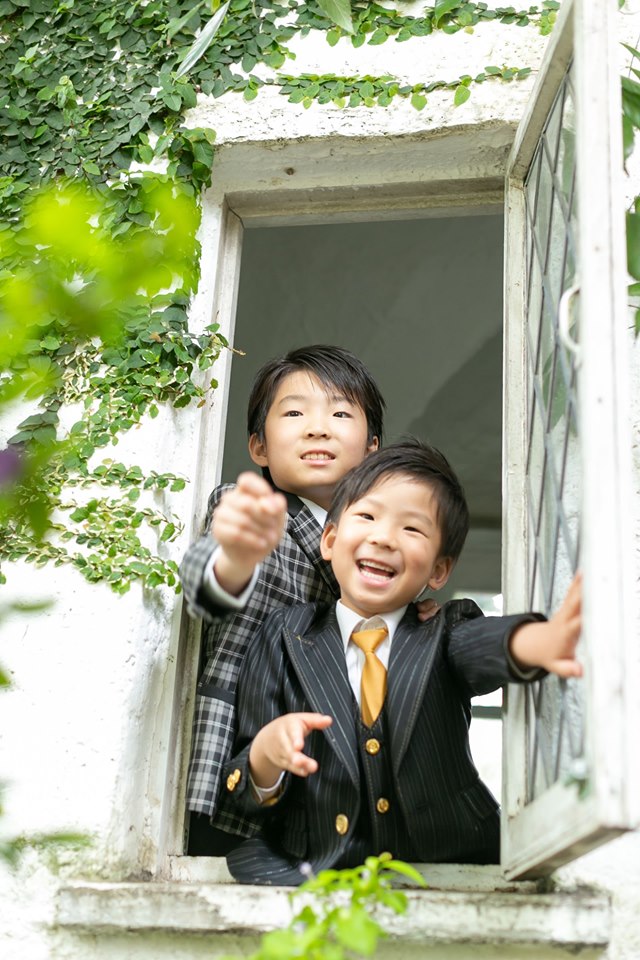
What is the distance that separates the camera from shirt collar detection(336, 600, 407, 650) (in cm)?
211

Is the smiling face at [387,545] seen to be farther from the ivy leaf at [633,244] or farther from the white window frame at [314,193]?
the ivy leaf at [633,244]

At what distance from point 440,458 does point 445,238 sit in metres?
2.85

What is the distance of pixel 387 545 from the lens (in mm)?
2088

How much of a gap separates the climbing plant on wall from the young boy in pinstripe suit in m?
0.35

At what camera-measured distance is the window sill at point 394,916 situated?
1.73 meters

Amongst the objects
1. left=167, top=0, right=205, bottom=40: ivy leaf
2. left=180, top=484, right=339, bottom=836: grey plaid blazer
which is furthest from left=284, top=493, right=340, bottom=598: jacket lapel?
left=167, top=0, right=205, bottom=40: ivy leaf

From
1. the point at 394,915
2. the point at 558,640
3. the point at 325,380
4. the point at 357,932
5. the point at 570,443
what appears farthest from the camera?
the point at 325,380

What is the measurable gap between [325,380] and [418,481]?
1.50 feet

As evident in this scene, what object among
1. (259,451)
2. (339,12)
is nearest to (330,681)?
(259,451)

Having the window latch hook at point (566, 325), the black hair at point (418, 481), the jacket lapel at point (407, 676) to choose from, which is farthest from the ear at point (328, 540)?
the window latch hook at point (566, 325)

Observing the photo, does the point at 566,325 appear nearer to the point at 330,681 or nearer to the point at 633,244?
the point at 633,244

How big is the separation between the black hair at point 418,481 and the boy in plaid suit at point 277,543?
5.0 inches

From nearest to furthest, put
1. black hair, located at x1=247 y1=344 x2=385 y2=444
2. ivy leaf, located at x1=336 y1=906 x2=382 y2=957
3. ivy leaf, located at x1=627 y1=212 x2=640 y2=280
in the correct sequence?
ivy leaf, located at x1=336 y1=906 x2=382 y2=957 < ivy leaf, located at x1=627 y1=212 x2=640 y2=280 < black hair, located at x1=247 y1=344 x2=385 y2=444

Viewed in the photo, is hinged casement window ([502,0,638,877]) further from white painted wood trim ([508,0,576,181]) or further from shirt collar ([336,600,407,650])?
shirt collar ([336,600,407,650])
